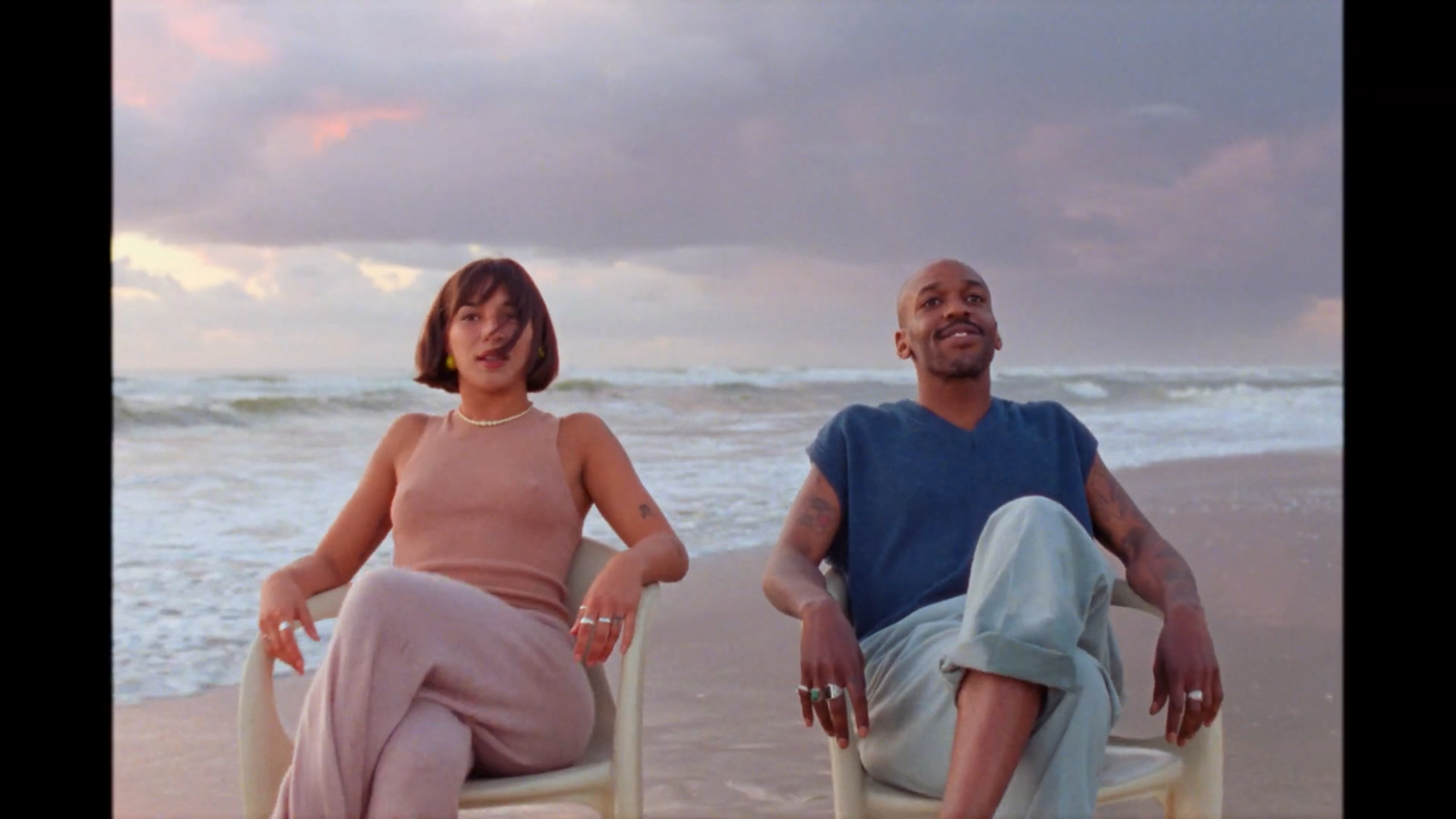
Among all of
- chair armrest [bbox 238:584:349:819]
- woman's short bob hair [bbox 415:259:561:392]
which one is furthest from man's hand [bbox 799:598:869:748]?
chair armrest [bbox 238:584:349:819]

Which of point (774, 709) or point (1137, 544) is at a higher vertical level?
point (1137, 544)

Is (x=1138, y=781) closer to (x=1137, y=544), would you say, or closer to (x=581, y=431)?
(x=1137, y=544)

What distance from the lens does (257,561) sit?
600 centimetres

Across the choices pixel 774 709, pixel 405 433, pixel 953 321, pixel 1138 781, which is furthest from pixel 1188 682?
pixel 774 709

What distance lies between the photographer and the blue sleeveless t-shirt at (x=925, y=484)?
8.36 feet

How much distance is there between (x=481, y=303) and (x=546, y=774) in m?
0.86

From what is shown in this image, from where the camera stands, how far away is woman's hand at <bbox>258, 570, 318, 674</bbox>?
234 centimetres

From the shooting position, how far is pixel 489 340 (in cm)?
262

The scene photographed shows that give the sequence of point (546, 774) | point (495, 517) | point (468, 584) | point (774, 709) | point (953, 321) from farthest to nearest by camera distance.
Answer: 1. point (774, 709)
2. point (953, 321)
3. point (495, 517)
4. point (468, 584)
5. point (546, 774)

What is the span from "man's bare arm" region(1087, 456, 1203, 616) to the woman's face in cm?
110
